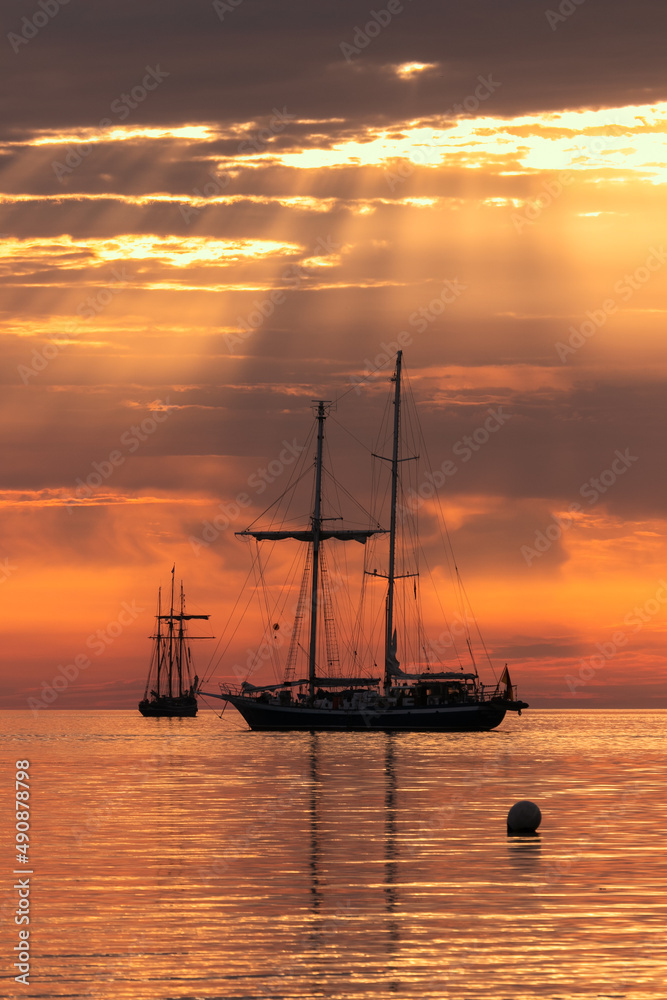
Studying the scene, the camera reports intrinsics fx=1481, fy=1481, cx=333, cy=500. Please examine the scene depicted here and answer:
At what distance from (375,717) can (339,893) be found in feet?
394

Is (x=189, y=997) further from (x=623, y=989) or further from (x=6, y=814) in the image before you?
(x=6, y=814)

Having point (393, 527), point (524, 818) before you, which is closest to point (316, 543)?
point (393, 527)

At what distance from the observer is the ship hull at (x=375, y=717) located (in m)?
156

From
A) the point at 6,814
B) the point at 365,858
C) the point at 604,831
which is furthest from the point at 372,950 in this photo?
the point at 6,814

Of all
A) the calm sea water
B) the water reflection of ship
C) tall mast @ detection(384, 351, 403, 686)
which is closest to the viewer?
the calm sea water

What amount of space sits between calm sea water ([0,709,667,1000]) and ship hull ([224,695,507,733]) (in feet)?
254

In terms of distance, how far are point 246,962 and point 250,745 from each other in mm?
113974

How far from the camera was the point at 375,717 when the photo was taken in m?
157

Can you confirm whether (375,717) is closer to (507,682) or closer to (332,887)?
(507,682)

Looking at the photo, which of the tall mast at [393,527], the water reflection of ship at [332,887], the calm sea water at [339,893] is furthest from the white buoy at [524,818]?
the tall mast at [393,527]

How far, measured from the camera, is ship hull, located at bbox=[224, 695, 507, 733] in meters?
156

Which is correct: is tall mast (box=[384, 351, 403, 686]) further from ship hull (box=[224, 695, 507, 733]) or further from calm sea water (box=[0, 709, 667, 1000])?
calm sea water (box=[0, 709, 667, 1000])

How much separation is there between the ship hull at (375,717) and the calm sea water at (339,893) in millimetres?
77529

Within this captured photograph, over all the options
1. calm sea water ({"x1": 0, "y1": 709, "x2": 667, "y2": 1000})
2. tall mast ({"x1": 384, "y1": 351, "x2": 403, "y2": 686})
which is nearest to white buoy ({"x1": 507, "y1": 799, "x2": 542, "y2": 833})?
calm sea water ({"x1": 0, "y1": 709, "x2": 667, "y2": 1000})
